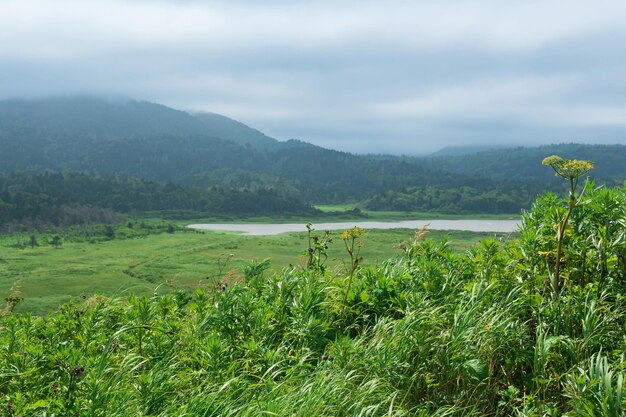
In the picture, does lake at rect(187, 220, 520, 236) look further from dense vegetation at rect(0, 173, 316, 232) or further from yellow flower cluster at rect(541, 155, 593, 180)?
yellow flower cluster at rect(541, 155, 593, 180)

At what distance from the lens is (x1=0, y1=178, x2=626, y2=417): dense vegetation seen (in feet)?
17.1

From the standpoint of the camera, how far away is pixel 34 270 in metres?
68.2

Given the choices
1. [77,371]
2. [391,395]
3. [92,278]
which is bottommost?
[92,278]

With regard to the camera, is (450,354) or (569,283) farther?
(569,283)

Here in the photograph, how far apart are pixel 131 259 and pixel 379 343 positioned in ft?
259

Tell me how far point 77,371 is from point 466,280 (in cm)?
524

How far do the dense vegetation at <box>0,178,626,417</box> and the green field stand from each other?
3237cm

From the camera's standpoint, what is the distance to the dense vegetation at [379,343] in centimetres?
523

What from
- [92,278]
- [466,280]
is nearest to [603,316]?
[466,280]

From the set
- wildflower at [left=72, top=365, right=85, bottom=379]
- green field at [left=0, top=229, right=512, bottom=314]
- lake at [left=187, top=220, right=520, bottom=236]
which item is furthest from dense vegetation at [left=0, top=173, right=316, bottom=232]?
wildflower at [left=72, top=365, right=85, bottom=379]

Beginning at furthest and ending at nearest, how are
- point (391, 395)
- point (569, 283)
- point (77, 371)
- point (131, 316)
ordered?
point (131, 316) < point (569, 283) < point (391, 395) < point (77, 371)

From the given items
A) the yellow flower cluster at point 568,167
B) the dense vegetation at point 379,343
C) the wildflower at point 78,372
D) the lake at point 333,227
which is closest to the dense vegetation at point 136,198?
the lake at point 333,227

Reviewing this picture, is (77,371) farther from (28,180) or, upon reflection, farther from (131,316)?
(28,180)

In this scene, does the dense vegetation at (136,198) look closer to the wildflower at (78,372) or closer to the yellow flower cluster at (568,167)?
the wildflower at (78,372)
